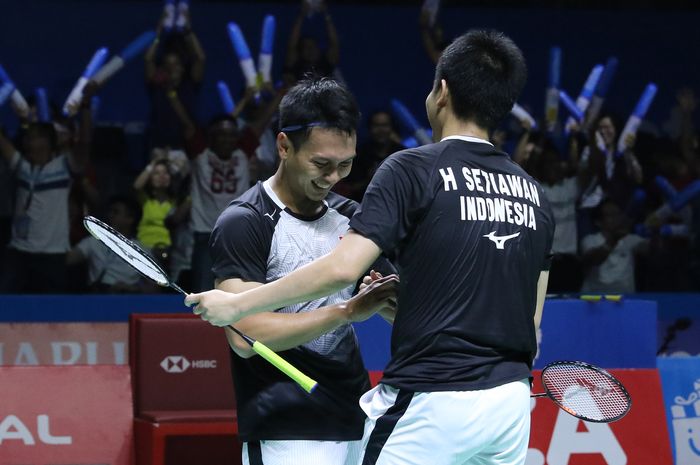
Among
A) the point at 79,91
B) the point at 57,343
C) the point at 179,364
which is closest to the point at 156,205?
the point at 79,91

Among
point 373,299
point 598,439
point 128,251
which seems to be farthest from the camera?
point 598,439

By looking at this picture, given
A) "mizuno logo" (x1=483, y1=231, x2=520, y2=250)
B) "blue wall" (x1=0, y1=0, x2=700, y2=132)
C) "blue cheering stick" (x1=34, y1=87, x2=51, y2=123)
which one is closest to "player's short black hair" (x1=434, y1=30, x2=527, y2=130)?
"mizuno logo" (x1=483, y1=231, x2=520, y2=250)

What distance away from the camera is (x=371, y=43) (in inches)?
503

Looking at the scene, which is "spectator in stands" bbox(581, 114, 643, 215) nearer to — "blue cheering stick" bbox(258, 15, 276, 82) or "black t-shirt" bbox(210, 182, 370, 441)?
"blue cheering stick" bbox(258, 15, 276, 82)

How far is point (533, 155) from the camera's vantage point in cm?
1007

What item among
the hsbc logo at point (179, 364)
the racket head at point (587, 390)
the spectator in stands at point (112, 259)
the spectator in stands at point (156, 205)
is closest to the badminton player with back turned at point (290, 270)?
the racket head at point (587, 390)

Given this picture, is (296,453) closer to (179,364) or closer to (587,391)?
(587,391)

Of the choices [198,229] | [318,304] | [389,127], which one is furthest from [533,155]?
[318,304]

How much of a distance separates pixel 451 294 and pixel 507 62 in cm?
65

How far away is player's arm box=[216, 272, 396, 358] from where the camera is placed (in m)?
3.33

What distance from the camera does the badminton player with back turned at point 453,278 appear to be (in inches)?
119

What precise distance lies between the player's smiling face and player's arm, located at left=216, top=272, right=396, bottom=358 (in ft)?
1.13

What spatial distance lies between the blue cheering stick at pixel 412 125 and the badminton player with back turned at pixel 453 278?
6808mm

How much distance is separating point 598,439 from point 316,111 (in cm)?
339
